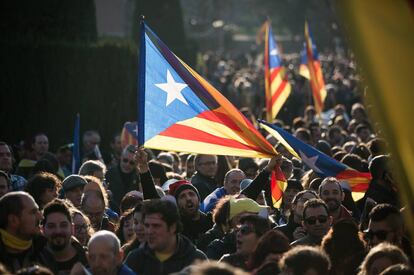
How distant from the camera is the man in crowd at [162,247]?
319 inches

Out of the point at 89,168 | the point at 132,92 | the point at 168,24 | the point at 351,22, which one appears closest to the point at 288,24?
the point at 168,24

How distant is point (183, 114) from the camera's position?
10719 millimetres

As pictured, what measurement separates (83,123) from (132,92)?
2473 millimetres

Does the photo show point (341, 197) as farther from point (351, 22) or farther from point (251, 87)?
point (251, 87)

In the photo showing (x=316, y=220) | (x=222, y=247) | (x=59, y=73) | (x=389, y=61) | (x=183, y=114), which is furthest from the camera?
A: (x=59, y=73)

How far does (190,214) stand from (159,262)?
220 centimetres

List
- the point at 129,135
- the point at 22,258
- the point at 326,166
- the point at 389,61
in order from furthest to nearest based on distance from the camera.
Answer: the point at 129,135
the point at 326,166
the point at 22,258
the point at 389,61

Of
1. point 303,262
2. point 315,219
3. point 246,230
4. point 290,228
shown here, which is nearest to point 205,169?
point 290,228

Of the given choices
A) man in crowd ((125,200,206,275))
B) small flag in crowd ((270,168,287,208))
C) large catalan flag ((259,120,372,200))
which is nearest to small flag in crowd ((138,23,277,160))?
small flag in crowd ((270,168,287,208))

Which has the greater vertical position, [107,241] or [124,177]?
[107,241]

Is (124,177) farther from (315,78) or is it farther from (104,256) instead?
(315,78)

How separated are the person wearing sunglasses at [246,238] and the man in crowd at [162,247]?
0.90ft

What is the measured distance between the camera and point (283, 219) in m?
11.6

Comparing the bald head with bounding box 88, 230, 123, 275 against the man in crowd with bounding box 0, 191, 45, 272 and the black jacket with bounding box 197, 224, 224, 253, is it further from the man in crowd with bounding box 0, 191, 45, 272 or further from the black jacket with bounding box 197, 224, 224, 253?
the black jacket with bounding box 197, 224, 224, 253
